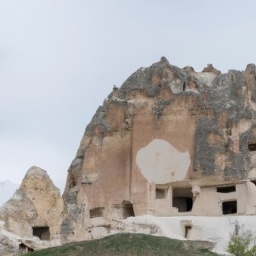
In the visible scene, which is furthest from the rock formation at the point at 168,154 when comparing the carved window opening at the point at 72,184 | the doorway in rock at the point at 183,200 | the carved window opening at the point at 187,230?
the carved window opening at the point at 187,230

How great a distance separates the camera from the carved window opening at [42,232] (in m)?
38.2

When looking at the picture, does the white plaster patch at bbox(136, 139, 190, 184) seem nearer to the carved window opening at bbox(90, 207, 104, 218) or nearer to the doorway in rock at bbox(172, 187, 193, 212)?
the doorway in rock at bbox(172, 187, 193, 212)

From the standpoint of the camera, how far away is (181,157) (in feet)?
123

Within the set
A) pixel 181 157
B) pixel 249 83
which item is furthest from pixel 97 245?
pixel 249 83

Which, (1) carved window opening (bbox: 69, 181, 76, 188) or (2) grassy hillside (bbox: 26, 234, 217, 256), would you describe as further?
(1) carved window opening (bbox: 69, 181, 76, 188)

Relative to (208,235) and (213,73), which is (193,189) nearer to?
(208,235)

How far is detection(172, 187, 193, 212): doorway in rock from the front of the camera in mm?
38844

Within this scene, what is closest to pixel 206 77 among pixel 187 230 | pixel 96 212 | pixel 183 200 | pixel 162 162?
pixel 162 162

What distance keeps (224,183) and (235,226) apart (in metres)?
3.49

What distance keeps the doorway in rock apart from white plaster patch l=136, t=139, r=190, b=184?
4.99ft

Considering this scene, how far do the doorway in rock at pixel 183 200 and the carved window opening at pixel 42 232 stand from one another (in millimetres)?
6928

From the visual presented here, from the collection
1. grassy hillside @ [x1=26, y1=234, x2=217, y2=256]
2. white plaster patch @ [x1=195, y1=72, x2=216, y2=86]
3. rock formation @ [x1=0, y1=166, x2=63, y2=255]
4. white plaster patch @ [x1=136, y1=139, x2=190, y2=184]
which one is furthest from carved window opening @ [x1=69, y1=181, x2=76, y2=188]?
grassy hillside @ [x1=26, y1=234, x2=217, y2=256]

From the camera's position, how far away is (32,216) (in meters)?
37.4

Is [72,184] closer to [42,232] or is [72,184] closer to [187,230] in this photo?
[42,232]
